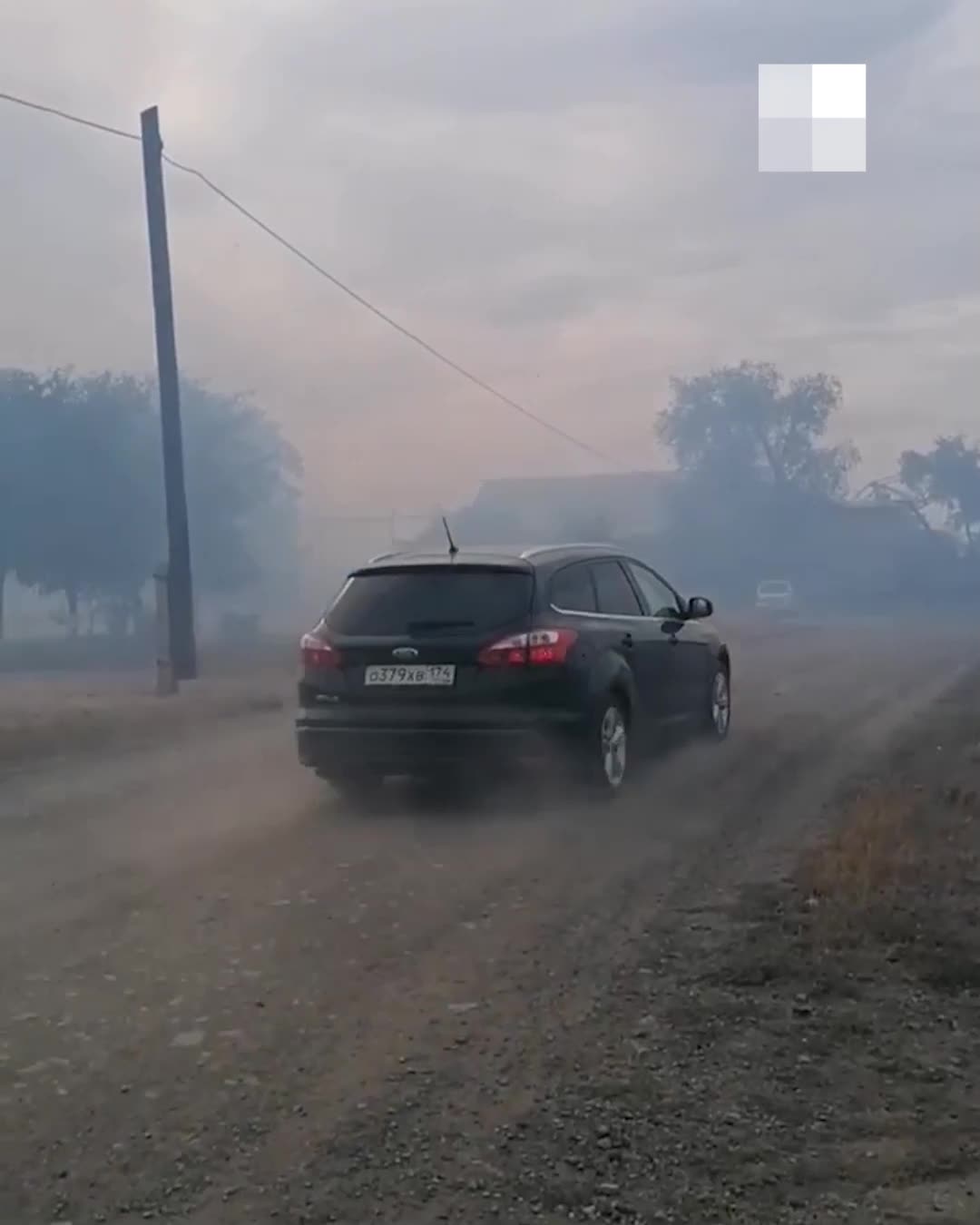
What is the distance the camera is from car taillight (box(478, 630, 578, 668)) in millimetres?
9328

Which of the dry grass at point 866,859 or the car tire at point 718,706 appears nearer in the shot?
the dry grass at point 866,859

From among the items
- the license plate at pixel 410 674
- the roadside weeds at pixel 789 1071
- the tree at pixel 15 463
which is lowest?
the roadside weeds at pixel 789 1071

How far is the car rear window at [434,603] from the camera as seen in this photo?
9516 mm

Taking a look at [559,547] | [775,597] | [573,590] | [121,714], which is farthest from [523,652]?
[775,597]

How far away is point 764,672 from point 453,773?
1334cm

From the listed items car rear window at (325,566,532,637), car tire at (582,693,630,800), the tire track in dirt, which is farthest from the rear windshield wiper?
the tire track in dirt

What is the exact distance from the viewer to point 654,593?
11.8m

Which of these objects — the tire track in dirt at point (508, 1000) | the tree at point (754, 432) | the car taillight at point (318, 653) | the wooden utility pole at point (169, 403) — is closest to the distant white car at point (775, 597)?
the tree at point (754, 432)

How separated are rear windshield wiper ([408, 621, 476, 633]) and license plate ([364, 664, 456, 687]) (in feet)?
0.82

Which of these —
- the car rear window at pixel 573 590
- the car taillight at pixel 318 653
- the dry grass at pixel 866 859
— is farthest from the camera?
the car rear window at pixel 573 590

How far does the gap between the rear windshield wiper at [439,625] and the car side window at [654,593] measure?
87.6 inches

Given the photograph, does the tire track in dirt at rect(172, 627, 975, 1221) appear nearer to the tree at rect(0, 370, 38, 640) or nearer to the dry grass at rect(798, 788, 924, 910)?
the dry grass at rect(798, 788, 924, 910)

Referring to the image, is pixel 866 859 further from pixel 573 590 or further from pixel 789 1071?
pixel 573 590

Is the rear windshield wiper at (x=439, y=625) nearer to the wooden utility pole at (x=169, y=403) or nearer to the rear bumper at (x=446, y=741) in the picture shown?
the rear bumper at (x=446, y=741)
